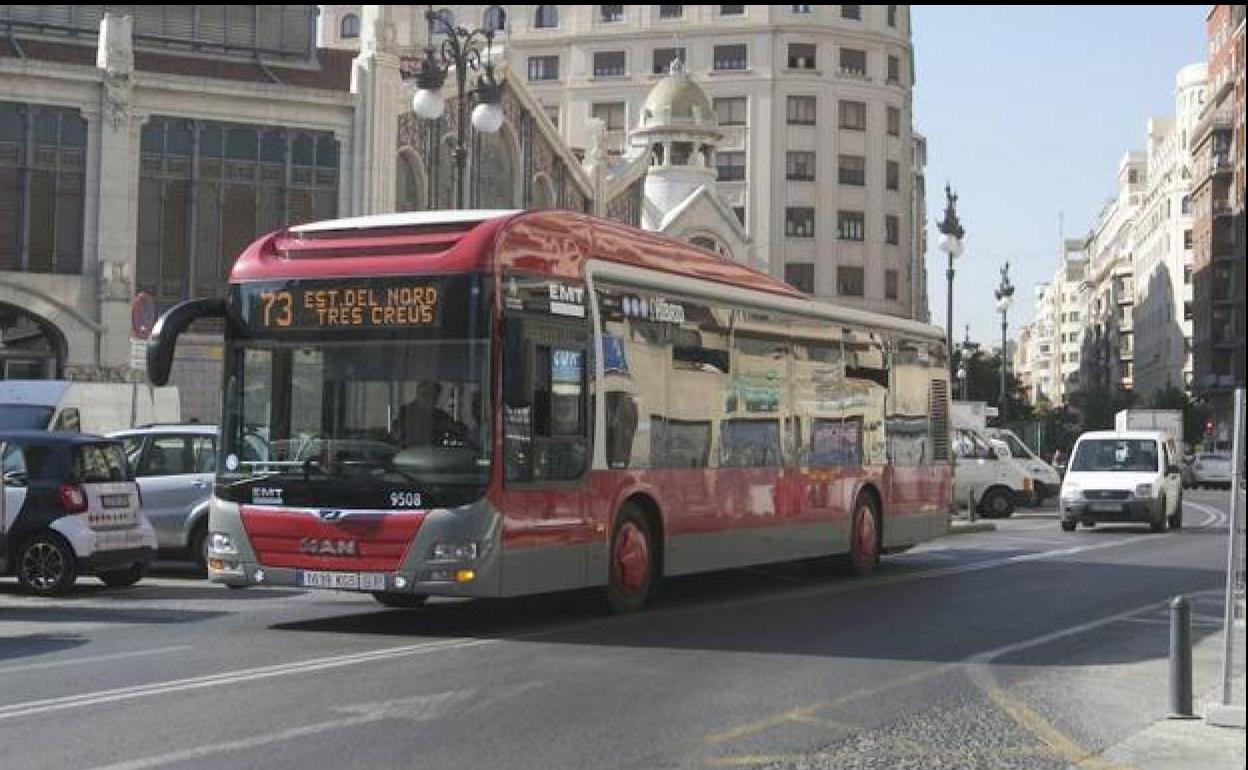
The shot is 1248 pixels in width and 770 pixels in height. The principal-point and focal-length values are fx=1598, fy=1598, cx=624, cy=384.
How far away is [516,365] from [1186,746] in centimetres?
567

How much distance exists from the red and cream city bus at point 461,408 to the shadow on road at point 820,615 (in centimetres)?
52

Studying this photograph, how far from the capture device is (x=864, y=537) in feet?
61.4

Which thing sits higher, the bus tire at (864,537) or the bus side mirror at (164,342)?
the bus side mirror at (164,342)

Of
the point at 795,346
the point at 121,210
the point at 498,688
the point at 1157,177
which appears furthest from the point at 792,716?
the point at 1157,177

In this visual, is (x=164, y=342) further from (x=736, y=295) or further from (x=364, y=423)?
(x=736, y=295)

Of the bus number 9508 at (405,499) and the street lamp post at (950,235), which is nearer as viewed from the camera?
the bus number 9508 at (405,499)

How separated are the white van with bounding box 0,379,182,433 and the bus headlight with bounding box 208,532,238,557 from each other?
1146 cm

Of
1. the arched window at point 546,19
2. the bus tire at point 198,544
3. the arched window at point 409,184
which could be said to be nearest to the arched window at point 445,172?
the arched window at point 409,184

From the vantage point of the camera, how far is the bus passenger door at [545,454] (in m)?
12.1

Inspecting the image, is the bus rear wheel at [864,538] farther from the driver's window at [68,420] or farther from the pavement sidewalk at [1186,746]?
the driver's window at [68,420]

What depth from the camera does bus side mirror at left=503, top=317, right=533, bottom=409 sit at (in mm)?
12039

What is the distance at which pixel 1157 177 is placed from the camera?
449 feet

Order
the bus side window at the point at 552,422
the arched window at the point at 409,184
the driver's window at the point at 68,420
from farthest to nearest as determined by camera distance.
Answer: the arched window at the point at 409,184, the driver's window at the point at 68,420, the bus side window at the point at 552,422

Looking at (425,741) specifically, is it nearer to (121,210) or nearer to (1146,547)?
(1146,547)
